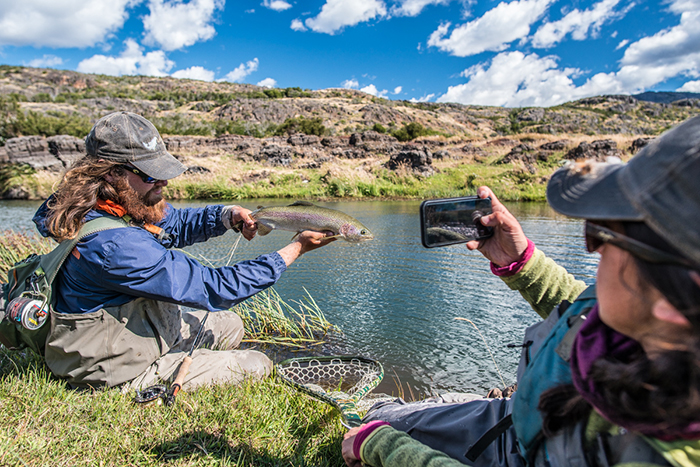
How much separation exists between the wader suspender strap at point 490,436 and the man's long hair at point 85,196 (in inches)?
109

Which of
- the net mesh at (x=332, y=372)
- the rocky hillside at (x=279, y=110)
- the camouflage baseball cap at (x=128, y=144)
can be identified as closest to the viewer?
the camouflage baseball cap at (x=128, y=144)

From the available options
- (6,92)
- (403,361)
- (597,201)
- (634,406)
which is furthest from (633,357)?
(6,92)

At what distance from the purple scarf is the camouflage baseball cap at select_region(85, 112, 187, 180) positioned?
115 inches

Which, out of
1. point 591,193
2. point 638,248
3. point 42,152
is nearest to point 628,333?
point 638,248

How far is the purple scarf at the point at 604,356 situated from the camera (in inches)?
34.2

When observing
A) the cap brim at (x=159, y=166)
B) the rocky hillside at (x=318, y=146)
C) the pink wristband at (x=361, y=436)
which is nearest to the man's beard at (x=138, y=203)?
the cap brim at (x=159, y=166)

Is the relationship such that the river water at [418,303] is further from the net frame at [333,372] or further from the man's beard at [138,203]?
the man's beard at [138,203]

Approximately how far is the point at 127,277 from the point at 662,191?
278cm

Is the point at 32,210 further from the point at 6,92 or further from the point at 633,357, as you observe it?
the point at 6,92

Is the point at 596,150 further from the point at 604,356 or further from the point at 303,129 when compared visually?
the point at 604,356

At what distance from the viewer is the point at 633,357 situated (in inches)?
37.9

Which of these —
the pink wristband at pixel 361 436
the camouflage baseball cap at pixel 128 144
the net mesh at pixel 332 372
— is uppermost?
the camouflage baseball cap at pixel 128 144

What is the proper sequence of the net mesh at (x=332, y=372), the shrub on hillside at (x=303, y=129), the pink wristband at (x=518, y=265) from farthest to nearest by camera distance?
1. the shrub on hillside at (x=303, y=129)
2. the net mesh at (x=332, y=372)
3. the pink wristband at (x=518, y=265)

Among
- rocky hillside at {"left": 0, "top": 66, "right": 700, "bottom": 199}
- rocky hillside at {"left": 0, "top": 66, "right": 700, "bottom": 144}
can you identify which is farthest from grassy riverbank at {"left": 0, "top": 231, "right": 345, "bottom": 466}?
rocky hillside at {"left": 0, "top": 66, "right": 700, "bottom": 144}
